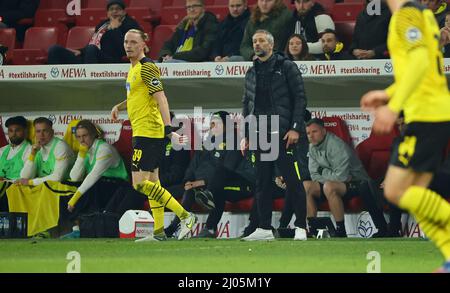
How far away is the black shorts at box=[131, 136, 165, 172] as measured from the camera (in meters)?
10.9

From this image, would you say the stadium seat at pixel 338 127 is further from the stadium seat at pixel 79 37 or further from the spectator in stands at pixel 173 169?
the stadium seat at pixel 79 37

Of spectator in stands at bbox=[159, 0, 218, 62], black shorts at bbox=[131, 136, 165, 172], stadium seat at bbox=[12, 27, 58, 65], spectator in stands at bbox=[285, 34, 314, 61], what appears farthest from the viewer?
stadium seat at bbox=[12, 27, 58, 65]

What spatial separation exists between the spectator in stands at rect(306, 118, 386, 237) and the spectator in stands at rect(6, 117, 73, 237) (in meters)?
3.18

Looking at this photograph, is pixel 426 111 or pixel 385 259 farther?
pixel 385 259

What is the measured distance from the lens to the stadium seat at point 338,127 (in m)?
13.2

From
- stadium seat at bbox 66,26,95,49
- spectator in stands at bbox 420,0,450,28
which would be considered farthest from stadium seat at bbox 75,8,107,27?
spectator in stands at bbox 420,0,450,28

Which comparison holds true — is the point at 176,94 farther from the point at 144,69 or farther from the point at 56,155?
the point at 144,69

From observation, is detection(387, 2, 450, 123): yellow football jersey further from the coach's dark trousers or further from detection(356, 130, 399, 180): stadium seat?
detection(356, 130, 399, 180): stadium seat

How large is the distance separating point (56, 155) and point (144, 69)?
10.3 ft

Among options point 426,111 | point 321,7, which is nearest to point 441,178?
point 321,7

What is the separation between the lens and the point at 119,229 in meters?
12.8

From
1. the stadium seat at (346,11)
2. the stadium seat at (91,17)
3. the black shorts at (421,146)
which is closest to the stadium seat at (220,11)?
the stadium seat at (346,11)

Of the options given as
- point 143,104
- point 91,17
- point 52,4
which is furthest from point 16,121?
point 143,104

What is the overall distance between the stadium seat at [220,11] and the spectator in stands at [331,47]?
2.37 meters
